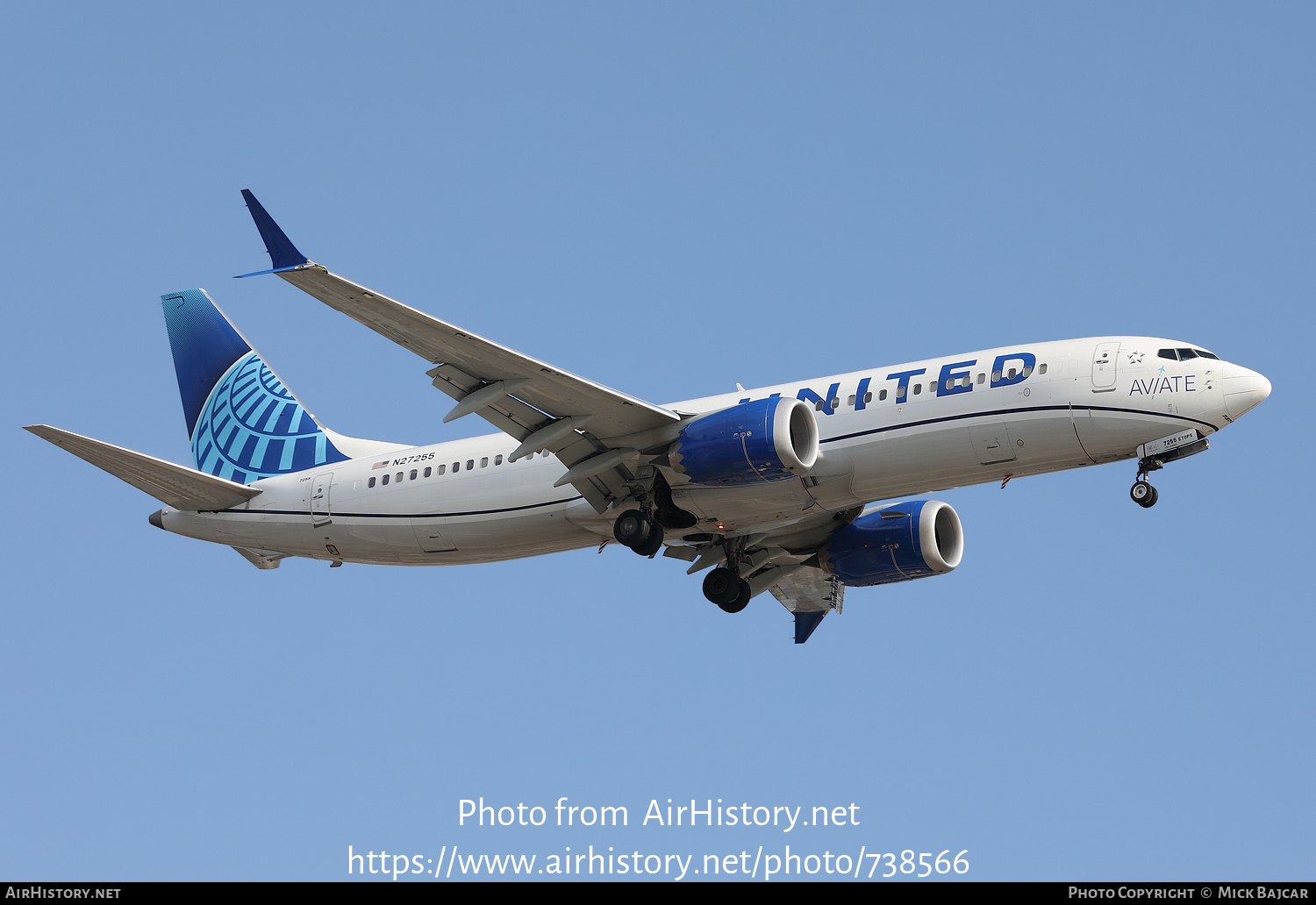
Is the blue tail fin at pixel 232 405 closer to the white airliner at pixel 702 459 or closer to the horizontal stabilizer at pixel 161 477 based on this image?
the white airliner at pixel 702 459

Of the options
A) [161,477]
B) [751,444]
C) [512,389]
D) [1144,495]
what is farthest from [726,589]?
[161,477]

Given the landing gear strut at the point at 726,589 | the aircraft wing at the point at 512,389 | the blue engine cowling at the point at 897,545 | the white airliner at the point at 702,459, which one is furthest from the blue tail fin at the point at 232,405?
the blue engine cowling at the point at 897,545

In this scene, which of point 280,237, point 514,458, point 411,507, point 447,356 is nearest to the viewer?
point 280,237

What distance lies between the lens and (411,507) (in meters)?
32.1

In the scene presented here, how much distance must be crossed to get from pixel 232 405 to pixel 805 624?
50.8 ft

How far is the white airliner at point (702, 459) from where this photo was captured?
89.8 ft

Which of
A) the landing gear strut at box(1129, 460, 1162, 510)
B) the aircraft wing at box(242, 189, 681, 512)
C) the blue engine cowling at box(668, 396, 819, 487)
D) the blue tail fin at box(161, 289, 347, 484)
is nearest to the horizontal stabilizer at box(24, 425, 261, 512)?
the blue tail fin at box(161, 289, 347, 484)

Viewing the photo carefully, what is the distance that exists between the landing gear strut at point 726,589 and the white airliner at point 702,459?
0.18ft

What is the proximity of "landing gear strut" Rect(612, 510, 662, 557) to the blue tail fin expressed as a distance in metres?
8.08

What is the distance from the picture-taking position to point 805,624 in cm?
3694

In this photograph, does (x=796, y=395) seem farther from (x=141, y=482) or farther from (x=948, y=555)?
(x=141, y=482)

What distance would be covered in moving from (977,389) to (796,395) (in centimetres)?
371
